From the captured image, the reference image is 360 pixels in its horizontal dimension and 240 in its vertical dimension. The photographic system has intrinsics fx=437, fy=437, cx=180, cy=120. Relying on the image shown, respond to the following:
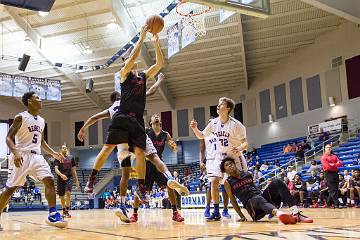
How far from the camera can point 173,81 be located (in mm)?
25625

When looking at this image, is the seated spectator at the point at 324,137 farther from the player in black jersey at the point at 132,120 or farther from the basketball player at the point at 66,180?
the player in black jersey at the point at 132,120

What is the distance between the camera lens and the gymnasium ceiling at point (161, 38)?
18219 mm

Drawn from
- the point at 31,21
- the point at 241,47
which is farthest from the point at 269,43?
the point at 31,21

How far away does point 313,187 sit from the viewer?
42.3 feet

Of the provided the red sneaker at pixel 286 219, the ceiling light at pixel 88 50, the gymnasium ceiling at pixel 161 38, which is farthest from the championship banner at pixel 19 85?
the red sneaker at pixel 286 219

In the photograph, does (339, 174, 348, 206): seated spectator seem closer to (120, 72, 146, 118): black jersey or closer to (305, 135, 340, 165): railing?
(305, 135, 340, 165): railing

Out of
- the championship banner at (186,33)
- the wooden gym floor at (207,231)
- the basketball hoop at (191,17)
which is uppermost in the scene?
the basketball hoop at (191,17)

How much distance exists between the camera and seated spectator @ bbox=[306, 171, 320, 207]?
1266 centimetres

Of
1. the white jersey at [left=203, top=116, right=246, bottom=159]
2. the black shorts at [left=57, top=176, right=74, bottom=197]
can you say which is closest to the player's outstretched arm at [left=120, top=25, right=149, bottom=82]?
the white jersey at [left=203, top=116, right=246, bottom=159]

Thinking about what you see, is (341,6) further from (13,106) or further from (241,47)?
(13,106)

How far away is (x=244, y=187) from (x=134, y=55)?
206 cm

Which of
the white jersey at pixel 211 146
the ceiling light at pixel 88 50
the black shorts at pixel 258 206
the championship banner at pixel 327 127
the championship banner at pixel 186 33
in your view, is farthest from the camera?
the ceiling light at pixel 88 50

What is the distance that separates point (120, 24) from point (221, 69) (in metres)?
7.57

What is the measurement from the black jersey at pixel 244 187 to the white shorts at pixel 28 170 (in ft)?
7.22
